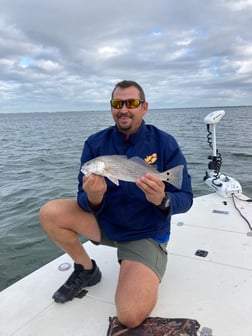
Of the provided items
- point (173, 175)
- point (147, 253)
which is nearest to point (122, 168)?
point (173, 175)

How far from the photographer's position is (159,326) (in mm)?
2629

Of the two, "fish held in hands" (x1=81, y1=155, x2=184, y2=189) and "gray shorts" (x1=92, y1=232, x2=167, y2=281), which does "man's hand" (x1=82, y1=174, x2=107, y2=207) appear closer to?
"fish held in hands" (x1=81, y1=155, x2=184, y2=189)

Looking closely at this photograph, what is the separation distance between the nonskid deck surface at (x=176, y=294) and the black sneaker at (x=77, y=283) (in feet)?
0.22

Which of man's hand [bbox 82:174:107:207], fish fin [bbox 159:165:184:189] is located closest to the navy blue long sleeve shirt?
man's hand [bbox 82:174:107:207]

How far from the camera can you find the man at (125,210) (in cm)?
312

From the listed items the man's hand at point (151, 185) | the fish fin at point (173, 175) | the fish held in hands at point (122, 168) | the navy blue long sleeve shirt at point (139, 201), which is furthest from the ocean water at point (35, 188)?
the fish fin at point (173, 175)

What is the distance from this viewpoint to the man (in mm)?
3121

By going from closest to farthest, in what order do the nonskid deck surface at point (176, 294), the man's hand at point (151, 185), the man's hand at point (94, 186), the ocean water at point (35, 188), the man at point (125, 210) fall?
the man's hand at point (151, 185)
the nonskid deck surface at point (176, 294)
the man's hand at point (94, 186)
the man at point (125, 210)
the ocean water at point (35, 188)

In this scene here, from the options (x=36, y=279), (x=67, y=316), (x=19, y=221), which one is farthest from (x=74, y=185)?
(x=67, y=316)

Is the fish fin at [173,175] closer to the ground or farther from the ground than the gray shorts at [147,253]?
farther from the ground

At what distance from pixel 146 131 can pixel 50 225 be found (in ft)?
4.56

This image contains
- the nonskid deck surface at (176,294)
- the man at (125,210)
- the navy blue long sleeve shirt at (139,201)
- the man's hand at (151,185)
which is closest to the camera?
the man's hand at (151,185)

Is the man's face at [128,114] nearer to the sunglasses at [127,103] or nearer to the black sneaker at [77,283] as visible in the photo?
the sunglasses at [127,103]

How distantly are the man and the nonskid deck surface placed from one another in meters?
0.22
